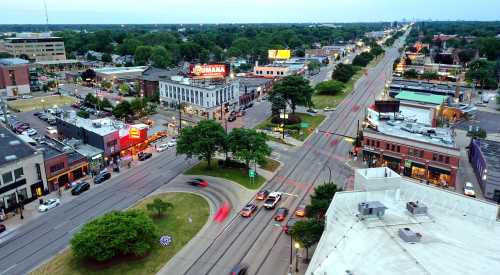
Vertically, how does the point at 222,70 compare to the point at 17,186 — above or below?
above

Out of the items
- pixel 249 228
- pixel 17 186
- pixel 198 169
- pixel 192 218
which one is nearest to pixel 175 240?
pixel 192 218

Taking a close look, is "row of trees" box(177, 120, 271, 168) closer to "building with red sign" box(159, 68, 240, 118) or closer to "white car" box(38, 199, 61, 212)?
"white car" box(38, 199, 61, 212)

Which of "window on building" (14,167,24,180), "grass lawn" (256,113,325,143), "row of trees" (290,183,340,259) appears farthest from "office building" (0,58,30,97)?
"row of trees" (290,183,340,259)

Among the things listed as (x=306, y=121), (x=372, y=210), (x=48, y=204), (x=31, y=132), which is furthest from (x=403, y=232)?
(x=31, y=132)

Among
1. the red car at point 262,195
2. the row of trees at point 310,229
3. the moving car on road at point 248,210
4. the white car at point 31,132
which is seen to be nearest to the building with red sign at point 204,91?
the white car at point 31,132

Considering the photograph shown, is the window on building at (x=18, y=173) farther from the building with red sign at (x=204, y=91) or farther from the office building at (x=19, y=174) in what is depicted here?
the building with red sign at (x=204, y=91)

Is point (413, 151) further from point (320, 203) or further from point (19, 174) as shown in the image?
point (19, 174)

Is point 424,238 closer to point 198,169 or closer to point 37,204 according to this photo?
point 198,169
